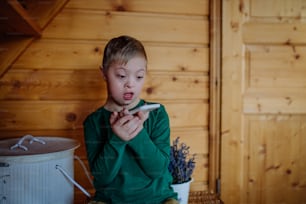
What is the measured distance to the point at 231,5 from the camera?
3.95ft

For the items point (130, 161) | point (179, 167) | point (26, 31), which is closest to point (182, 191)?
point (179, 167)

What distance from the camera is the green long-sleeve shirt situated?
0.76 m

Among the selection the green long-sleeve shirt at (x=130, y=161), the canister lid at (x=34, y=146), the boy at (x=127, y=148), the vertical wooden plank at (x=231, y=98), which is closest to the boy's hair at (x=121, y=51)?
the boy at (x=127, y=148)

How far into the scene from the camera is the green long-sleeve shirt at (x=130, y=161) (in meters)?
0.76

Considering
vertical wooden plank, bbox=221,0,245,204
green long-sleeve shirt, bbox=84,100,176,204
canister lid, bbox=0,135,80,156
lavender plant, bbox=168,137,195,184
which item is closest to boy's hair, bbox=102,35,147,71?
green long-sleeve shirt, bbox=84,100,176,204

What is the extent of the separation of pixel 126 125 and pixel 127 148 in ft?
0.42

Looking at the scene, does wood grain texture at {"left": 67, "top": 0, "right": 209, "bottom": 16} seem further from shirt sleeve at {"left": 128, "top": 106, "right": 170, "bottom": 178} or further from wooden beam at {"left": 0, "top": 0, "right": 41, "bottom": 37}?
shirt sleeve at {"left": 128, "top": 106, "right": 170, "bottom": 178}

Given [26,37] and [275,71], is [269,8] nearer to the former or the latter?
[275,71]

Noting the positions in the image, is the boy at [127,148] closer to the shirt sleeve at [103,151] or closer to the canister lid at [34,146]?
the shirt sleeve at [103,151]

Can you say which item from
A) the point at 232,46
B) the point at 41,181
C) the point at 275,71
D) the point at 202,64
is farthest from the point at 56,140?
the point at 275,71

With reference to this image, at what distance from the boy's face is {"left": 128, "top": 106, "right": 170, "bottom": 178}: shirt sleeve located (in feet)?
0.36

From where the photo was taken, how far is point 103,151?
757 mm

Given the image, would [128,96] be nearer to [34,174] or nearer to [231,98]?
[34,174]

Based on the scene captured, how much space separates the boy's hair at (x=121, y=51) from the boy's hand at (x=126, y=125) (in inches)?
6.6
